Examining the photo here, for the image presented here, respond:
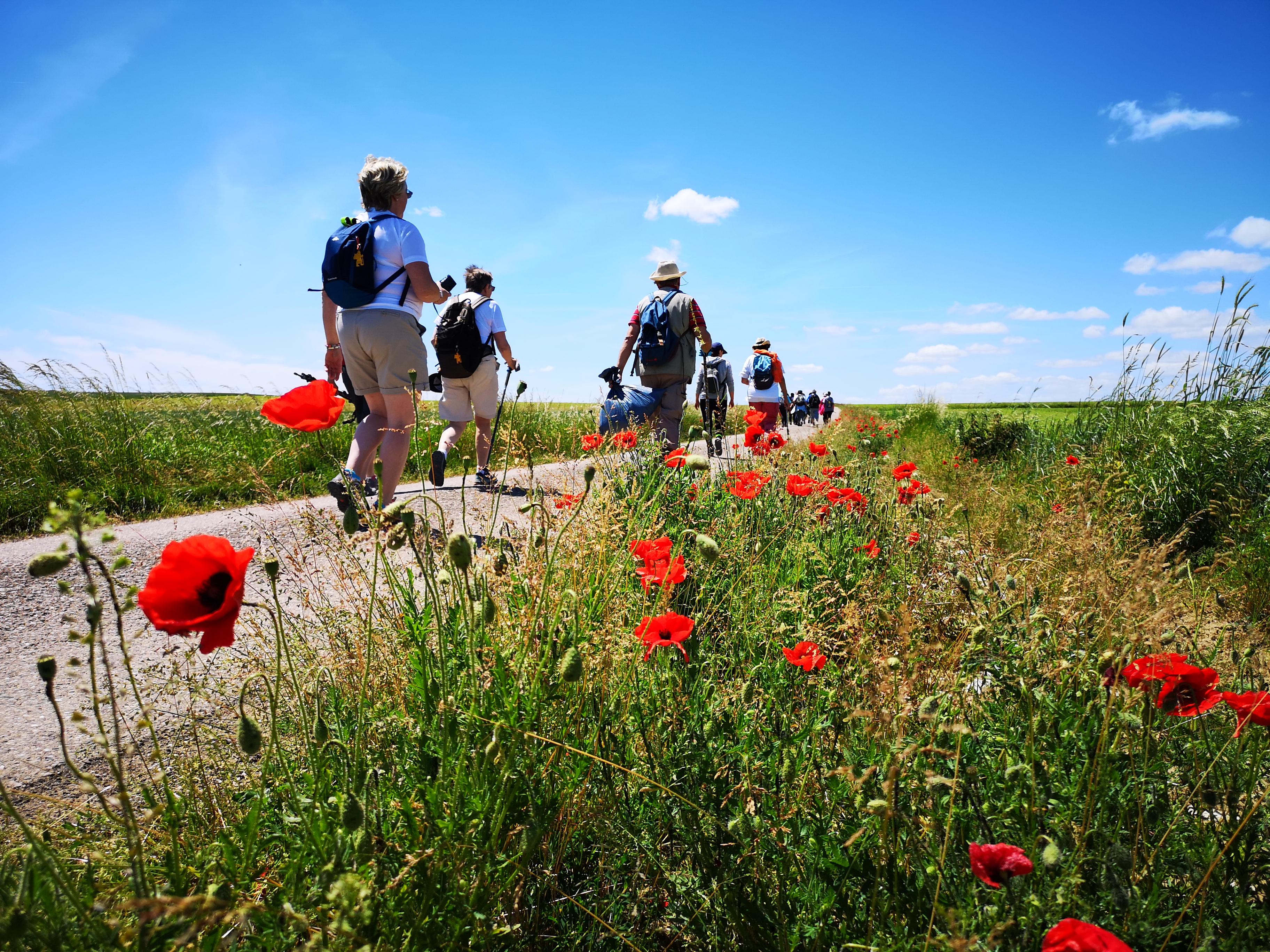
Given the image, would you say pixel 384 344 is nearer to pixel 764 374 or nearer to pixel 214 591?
pixel 214 591

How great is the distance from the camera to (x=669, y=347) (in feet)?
19.0

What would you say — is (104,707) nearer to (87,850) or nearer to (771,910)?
(87,850)

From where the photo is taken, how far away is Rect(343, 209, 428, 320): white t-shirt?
365cm

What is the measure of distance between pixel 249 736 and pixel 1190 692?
162cm

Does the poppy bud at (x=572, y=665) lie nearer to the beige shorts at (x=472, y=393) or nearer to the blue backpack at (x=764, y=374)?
the beige shorts at (x=472, y=393)

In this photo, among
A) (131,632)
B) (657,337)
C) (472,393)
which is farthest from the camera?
(657,337)

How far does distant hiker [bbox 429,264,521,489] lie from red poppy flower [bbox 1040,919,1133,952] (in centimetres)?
447

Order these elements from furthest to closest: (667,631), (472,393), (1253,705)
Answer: (472,393) < (667,631) < (1253,705)

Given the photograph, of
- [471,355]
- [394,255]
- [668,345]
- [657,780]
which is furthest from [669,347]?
[657,780]

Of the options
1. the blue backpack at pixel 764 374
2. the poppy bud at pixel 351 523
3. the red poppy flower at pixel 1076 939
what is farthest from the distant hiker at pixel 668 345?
the red poppy flower at pixel 1076 939

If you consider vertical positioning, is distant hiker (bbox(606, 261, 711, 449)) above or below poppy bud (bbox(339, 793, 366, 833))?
above

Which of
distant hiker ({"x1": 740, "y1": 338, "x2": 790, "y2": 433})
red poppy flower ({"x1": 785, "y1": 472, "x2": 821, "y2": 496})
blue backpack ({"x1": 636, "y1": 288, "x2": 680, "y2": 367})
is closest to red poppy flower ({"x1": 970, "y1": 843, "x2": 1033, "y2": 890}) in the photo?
red poppy flower ({"x1": 785, "y1": 472, "x2": 821, "y2": 496})

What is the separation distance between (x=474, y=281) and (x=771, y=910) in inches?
202

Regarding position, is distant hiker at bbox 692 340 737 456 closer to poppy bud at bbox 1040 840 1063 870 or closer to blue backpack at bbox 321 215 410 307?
blue backpack at bbox 321 215 410 307
